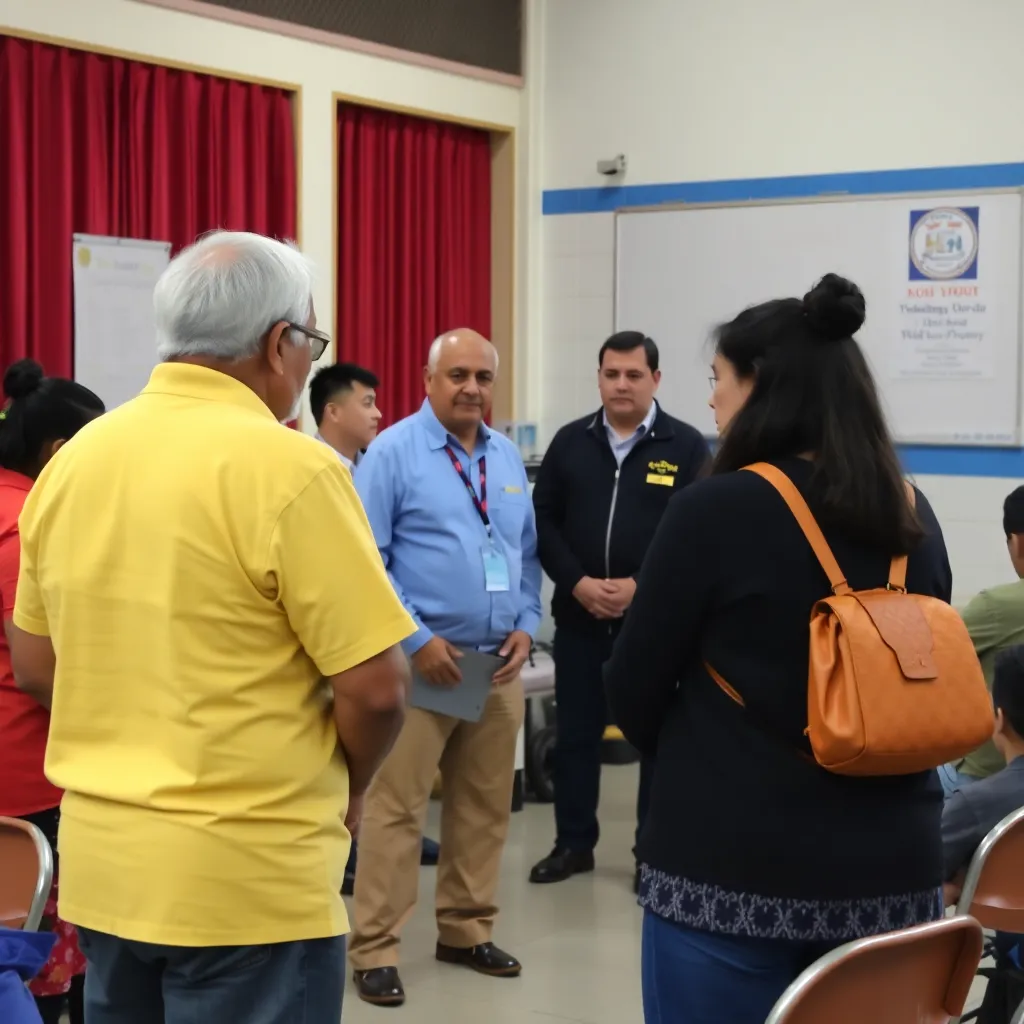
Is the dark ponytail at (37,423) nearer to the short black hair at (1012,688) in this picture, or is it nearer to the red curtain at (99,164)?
the short black hair at (1012,688)

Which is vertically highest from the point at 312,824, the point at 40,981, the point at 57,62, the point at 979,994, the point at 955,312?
the point at 57,62

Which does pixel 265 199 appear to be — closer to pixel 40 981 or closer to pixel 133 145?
pixel 133 145

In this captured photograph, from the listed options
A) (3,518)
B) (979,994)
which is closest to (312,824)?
(3,518)

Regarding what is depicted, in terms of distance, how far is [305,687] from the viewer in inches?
69.1

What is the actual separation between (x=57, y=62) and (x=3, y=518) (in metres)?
2.97

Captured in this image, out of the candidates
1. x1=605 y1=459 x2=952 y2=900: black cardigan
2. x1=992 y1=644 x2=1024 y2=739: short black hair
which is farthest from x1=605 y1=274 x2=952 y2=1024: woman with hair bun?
x1=992 y1=644 x2=1024 y2=739: short black hair

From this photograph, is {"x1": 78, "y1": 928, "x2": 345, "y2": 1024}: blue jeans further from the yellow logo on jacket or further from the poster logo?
the poster logo

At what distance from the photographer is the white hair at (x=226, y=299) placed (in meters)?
1.80

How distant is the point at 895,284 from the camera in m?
6.14

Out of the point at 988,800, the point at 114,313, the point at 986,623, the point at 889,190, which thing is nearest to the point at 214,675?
the point at 988,800

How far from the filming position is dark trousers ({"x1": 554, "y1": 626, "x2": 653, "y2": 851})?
189 inches

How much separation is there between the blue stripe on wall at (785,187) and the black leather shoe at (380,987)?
385 cm

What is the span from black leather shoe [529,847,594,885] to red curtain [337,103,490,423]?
7.60 feet

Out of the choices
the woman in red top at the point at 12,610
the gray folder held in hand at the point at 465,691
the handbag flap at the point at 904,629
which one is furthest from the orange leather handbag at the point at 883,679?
the gray folder held in hand at the point at 465,691
